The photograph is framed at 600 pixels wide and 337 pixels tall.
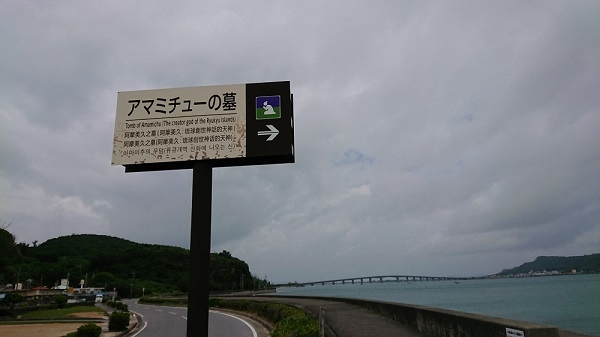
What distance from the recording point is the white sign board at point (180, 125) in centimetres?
922

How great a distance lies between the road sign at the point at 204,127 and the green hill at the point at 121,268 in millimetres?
95018

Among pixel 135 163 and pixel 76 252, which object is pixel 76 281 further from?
pixel 135 163

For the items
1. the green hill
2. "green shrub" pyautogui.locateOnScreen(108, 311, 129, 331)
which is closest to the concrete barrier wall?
"green shrub" pyautogui.locateOnScreen(108, 311, 129, 331)

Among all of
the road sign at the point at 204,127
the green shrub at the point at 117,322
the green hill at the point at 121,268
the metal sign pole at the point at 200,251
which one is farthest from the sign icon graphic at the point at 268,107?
the green hill at the point at 121,268

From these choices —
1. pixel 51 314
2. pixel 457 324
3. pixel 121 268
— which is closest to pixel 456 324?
pixel 457 324

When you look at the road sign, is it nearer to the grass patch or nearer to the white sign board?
the white sign board

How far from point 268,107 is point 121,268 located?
136 m

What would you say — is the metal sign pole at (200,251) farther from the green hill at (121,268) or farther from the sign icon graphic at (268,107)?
the green hill at (121,268)

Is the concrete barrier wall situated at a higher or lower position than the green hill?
lower

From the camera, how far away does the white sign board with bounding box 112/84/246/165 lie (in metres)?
9.22

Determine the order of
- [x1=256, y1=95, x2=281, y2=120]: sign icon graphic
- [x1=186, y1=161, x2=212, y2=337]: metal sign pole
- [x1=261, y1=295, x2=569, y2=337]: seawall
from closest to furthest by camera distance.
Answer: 1. [x1=261, y1=295, x2=569, y2=337]: seawall
2. [x1=186, y1=161, x2=212, y2=337]: metal sign pole
3. [x1=256, y1=95, x2=281, y2=120]: sign icon graphic

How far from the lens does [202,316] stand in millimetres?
8523

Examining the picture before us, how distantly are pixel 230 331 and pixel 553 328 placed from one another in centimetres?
1539

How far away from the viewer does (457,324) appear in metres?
8.71
